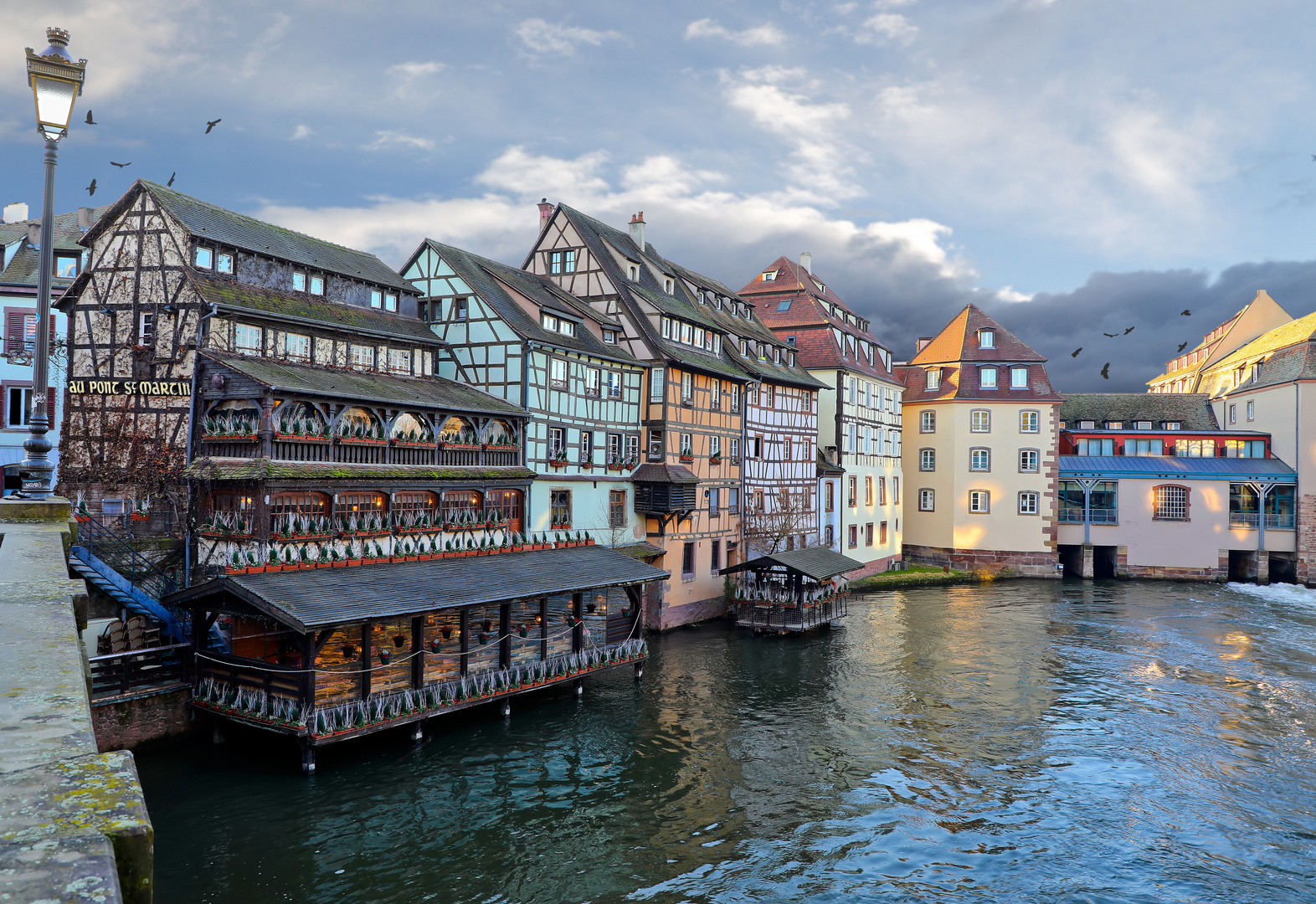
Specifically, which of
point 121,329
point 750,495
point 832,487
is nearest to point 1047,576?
point 832,487

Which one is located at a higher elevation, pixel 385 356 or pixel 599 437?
pixel 385 356

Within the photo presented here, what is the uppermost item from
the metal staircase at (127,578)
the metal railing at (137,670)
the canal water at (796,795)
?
the metal staircase at (127,578)

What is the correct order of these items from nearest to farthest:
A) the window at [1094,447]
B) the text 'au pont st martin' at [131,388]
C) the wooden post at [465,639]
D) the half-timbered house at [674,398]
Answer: the wooden post at [465,639], the text 'au pont st martin' at [131,388], the half-timbered house at [674,398], the window at [1094,447]

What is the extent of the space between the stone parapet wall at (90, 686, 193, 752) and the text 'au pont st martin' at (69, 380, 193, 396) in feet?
27.4

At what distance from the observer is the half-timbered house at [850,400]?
158ft

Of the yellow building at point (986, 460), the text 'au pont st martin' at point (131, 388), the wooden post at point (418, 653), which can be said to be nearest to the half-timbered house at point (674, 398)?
the wooden post at point (418, 653)

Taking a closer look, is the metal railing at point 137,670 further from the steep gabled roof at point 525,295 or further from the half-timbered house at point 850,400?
the half-timbered house at point 850,400

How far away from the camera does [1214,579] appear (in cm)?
5081

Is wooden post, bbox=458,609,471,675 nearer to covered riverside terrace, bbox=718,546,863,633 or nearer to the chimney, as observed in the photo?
covered riverside terrace, bbox=718,546,863,633

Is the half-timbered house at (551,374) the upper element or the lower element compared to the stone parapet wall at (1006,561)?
upper

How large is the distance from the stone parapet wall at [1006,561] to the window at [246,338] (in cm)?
4261

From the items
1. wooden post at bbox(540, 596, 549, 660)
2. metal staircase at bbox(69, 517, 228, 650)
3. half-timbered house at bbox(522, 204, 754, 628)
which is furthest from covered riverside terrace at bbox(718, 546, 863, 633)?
metal staircase at bbox(69, 517, 228, 650)

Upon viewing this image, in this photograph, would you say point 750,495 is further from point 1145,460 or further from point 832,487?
point 1145,460

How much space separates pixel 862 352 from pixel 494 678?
37.3 meters
